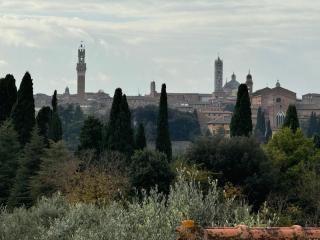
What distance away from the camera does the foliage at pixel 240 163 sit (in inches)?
1012

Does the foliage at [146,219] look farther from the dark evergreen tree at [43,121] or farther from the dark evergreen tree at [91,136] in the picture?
the dark evergreen tree at [43,121]

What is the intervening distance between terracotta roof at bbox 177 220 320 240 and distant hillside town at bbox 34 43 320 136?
98.1m

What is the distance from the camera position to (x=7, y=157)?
29.1m

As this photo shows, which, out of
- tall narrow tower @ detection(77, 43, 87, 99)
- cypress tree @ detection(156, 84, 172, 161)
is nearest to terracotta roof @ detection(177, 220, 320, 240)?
cypress tree @ detection(156, 84, 172, 161)

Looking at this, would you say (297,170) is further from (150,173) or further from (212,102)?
(212,102)

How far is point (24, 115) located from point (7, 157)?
3.09 metres

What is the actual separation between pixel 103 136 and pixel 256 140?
30.4 feet

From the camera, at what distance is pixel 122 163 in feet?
97.4

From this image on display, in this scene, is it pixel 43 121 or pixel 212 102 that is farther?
pixel 212 102

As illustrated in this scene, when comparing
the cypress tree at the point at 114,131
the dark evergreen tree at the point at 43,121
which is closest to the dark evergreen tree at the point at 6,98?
the dark evergreen tree at the point at 43,121

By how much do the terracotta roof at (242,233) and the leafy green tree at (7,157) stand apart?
20.8m

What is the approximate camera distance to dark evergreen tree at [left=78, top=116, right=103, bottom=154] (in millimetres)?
33688

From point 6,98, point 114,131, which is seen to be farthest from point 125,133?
point 6,98

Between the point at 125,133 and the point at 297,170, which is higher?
the point at 125,133
